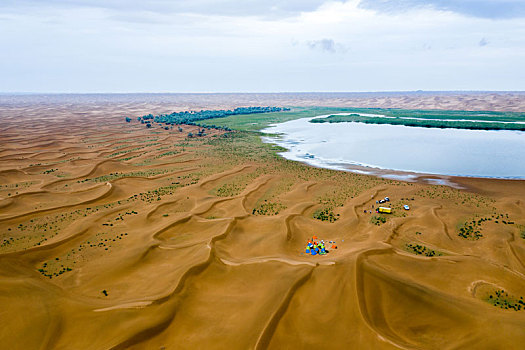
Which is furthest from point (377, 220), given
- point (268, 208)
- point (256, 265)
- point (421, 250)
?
point (256, 265)

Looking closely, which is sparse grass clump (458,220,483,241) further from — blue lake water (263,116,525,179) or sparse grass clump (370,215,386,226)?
blue lake water (263,116,525,179)

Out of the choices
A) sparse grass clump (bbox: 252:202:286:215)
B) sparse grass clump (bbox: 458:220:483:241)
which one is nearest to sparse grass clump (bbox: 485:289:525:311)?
sparse grass clump (bbox: 458:220:483:241)

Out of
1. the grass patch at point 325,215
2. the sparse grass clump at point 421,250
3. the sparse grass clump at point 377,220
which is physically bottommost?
the grass patch at point 325,215

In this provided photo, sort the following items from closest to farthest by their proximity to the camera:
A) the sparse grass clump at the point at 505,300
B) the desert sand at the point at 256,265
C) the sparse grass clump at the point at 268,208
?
the desert sand at the point at 256,265, the sparse grass clump at the point at 505,300, the sparse grass clump at the point at 268,208

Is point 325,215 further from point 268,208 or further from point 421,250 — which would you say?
point 421,250

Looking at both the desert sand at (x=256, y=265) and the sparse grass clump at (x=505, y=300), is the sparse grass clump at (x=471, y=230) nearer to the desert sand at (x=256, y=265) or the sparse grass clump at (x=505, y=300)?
the desert sand at (x=256, y=265)

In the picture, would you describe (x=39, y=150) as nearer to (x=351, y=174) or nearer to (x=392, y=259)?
(x=351, y=174)

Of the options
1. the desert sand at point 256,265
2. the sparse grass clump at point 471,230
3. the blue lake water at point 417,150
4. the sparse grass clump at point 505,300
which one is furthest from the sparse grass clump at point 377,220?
the blue lake water at point 417,150
